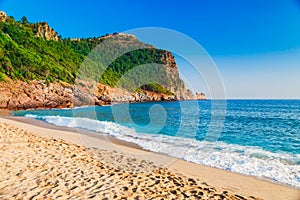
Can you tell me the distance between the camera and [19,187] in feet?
16.2

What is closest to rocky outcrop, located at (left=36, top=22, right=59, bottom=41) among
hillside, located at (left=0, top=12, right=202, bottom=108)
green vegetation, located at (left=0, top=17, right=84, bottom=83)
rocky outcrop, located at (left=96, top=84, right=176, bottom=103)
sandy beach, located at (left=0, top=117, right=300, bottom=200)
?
hillside, located at (left=0, top=12, right=202, bottom=108)

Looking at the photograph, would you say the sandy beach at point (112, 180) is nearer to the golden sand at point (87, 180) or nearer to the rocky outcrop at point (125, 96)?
the golden sand at point (87, 180)

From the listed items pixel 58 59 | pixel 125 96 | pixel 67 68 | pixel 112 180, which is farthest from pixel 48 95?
pixel 112 180

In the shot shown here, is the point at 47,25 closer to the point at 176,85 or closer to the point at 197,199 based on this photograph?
the point at 176,85

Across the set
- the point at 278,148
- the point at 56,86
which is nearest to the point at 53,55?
the point at 56,86

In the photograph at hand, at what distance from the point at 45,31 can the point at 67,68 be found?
92.0 ft

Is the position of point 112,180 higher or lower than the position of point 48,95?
lower

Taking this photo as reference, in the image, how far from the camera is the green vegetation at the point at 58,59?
163 feet

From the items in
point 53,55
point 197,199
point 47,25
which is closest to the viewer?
point 197,199

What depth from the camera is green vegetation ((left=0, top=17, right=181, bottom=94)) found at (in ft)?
163

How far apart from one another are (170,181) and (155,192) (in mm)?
974

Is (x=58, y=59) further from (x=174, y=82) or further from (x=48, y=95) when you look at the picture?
(x=174, y=82)

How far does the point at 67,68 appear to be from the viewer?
6875cm

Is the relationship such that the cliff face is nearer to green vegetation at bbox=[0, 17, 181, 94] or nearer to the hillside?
the hillside
